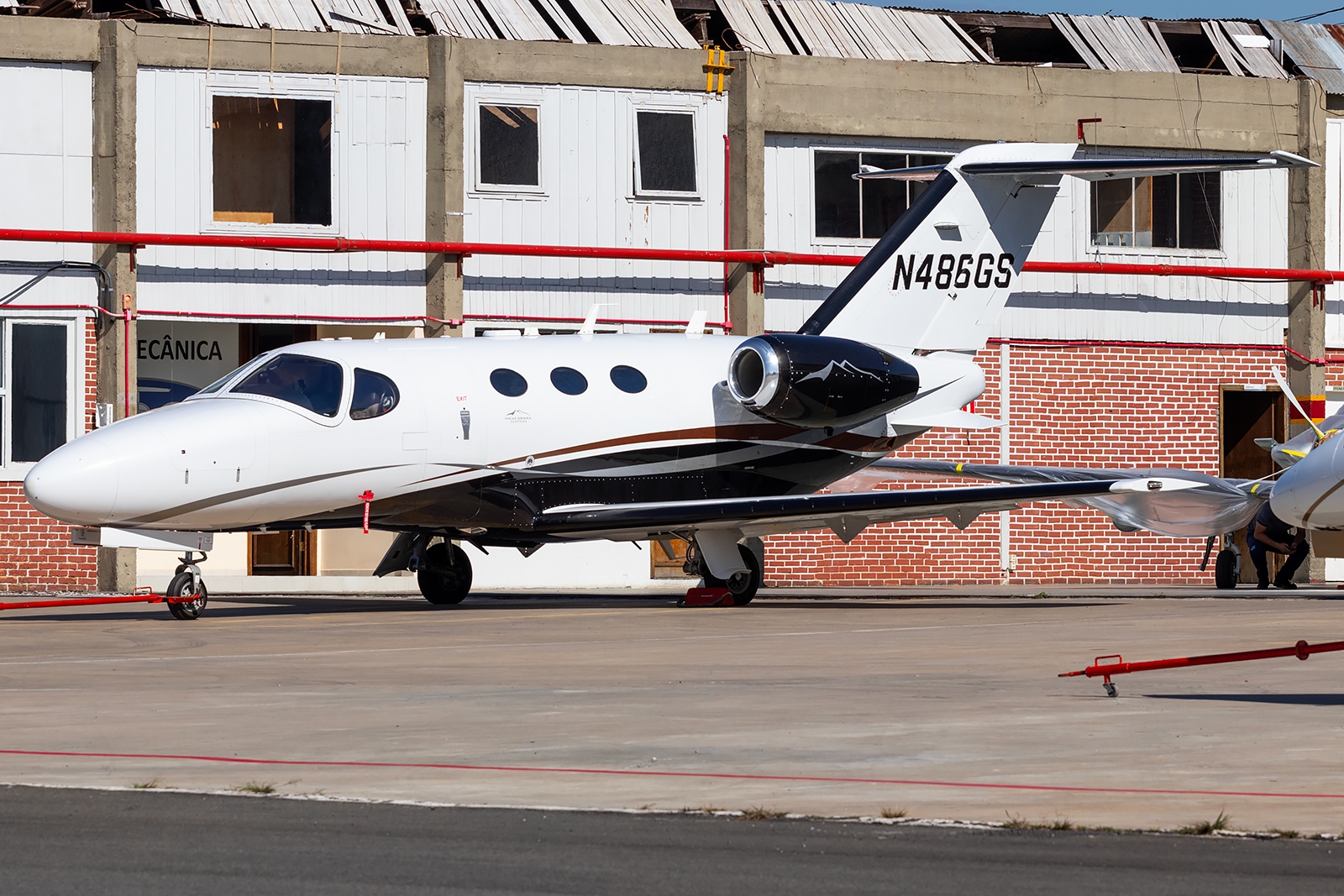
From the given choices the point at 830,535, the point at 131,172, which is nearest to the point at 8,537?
the point at 131,172

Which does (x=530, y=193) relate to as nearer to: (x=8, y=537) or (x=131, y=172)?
(x=131, y=172)

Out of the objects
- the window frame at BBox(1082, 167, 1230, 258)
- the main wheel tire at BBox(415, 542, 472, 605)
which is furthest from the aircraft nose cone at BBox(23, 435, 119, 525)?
the window frame at BBox(1082, 167, 1230, 258)

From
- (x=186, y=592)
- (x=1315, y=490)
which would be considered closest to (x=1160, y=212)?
(x=186, y=592)

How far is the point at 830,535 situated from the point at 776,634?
11639 mm

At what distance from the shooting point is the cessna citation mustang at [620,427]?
Answer: 16.6 meters

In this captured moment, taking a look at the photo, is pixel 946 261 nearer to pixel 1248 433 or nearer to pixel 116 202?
pixel 1248 433

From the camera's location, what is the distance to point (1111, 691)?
10062 mm

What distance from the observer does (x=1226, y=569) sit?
25.8 m

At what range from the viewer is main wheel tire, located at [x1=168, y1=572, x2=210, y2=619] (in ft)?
55.8

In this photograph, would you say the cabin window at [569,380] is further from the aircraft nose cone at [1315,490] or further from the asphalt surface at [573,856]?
the asphalt surface at [573,856]

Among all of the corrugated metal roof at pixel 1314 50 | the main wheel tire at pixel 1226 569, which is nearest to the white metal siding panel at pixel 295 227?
the main wheel tire at pixel 1226 569

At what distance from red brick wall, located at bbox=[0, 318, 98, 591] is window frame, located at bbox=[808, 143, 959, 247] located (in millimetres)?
11087

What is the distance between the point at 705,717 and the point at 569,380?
32.5 feet

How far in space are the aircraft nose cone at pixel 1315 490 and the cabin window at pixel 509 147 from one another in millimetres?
16467
